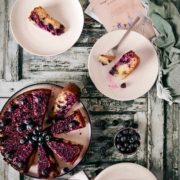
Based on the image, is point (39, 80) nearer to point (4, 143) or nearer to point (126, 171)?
point (4, 143)

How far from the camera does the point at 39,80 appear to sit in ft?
4.56

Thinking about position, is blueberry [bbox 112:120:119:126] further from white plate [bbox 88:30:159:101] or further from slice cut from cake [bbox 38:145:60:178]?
slice cut from cake [bbox 38:145:60:178]

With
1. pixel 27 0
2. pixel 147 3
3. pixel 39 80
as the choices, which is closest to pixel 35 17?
pixel 27 0

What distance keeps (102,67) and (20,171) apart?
1.16 ft

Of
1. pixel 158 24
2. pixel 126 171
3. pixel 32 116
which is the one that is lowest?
pixel 126 171

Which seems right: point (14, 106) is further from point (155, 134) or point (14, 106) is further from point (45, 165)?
point (155, 134)

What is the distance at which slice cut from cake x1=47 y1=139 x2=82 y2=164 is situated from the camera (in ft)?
4.30

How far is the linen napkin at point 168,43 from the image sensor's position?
136 cm

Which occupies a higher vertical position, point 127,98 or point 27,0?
point 27,0

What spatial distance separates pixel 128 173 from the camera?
4.39 ft

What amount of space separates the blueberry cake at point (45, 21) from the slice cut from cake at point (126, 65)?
0.59ft

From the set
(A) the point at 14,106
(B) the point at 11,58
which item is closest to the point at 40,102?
(A) the point at 14,106

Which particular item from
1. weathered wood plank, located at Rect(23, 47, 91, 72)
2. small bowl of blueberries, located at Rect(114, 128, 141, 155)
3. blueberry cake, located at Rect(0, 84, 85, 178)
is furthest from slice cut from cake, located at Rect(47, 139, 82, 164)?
weathered wood plank, located at Rect(23, 47, 91, 72)

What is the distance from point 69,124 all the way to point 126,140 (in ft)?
0.53
